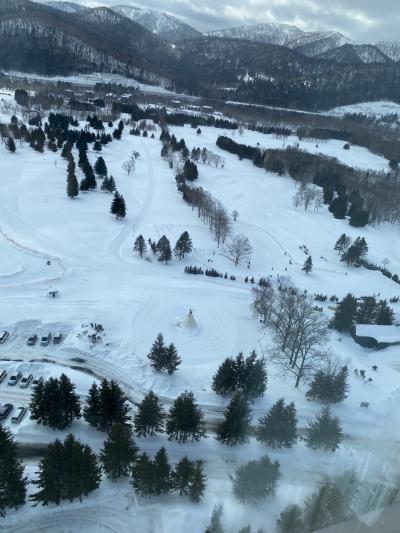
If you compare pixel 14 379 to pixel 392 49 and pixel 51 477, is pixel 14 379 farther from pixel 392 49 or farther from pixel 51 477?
pixel 392 49

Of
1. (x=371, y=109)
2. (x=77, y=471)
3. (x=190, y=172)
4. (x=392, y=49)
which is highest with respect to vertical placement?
(x=392, y=49)

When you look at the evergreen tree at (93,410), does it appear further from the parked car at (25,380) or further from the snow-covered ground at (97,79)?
the snow-covered ground at (97,79)

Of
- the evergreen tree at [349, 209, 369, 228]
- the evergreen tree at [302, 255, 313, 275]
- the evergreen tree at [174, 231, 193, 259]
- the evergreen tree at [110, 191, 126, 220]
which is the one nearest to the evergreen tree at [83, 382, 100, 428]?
the evergreen tree at [174, 231, 193, 259]

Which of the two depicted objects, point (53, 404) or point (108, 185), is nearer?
point (53, 404)

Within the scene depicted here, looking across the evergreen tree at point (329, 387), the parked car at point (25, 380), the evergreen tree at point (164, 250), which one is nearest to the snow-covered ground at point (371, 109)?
the evergreen tree at point (164, 250)

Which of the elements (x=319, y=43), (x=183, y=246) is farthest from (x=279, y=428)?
(x=319, y=43)

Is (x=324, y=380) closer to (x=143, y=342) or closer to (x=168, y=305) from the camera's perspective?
(x=143, y=342)

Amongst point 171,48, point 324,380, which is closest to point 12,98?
point 324,380

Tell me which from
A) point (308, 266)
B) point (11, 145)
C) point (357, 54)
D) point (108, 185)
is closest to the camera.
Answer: point (308, 266)
